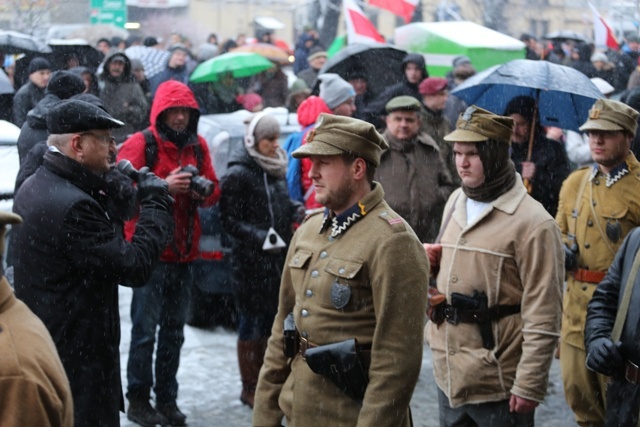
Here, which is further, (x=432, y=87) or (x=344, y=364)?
(x=432, y=87)

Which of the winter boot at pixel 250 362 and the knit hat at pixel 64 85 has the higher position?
the knit hat at pixel 64 85

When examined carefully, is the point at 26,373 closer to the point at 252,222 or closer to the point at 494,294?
the point at 494,294

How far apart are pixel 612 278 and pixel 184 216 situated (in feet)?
10.9

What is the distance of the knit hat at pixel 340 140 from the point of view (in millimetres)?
4207

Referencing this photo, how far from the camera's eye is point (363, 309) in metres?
4.15

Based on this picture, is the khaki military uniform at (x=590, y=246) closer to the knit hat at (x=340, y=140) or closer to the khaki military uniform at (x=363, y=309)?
the khaki military uniform at (x=363, y=309)

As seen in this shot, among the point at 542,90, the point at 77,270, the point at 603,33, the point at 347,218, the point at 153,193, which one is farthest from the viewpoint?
the point at 603,33

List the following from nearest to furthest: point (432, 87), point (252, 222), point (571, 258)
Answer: point (571, 258) < point (252, 222) < point (432, 87)

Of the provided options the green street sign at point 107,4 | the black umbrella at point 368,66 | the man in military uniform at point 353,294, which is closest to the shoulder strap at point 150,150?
the man in military uniform at point 353,294

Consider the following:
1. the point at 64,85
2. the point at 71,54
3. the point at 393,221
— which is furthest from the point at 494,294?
the point at 71,54

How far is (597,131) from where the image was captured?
6.46 meters

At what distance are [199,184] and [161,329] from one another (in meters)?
1.12

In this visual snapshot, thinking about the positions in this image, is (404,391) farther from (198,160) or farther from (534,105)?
(534,105)

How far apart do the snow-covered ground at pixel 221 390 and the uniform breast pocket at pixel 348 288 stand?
3.23 metres
